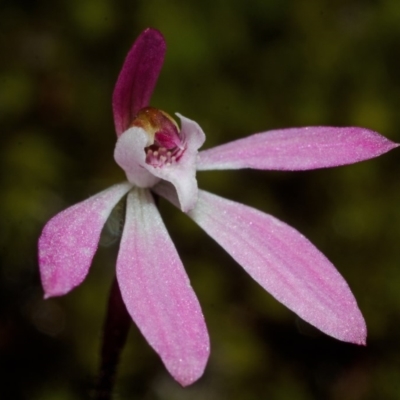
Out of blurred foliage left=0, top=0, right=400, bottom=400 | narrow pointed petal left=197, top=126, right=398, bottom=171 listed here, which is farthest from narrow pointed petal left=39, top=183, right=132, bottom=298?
blurred foliage left=0, top=0, right=400, bottom=400

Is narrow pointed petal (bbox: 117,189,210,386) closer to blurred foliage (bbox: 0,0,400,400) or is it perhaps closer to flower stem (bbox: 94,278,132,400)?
flower stem (bbox: 94,278,132,400)

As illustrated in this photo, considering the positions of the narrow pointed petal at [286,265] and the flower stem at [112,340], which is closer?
the narrow pointed petal at [286,265]

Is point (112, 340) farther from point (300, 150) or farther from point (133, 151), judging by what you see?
point (300, 150)

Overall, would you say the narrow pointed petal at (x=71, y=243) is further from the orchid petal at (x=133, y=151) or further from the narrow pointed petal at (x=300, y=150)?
the narrow pointed petal at (x=300, y=150)

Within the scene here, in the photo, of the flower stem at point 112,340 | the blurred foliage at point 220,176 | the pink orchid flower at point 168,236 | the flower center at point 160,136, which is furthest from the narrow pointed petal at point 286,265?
the blurred foliage at point 220,176

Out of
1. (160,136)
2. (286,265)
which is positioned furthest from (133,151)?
(286,265)

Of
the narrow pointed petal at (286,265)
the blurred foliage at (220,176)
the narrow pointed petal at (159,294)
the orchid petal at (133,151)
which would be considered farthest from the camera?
the blurred foliage at (220,176)

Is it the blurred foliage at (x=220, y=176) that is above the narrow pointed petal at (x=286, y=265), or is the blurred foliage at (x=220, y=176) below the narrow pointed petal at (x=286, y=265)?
below
